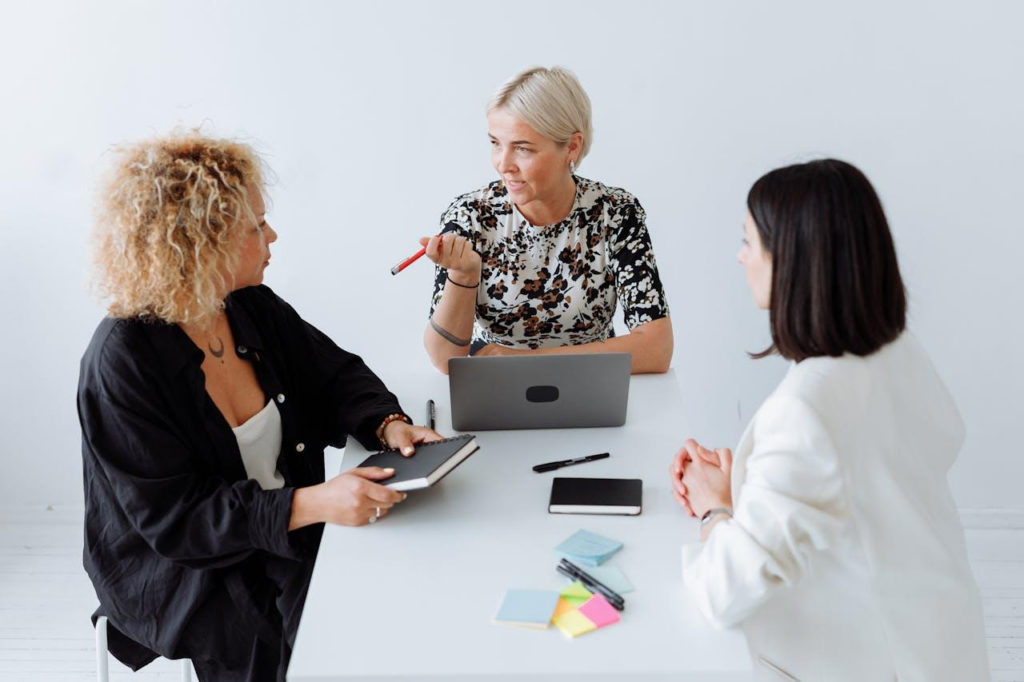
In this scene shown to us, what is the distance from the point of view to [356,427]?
1796 millimetres

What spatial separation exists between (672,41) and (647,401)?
129cm

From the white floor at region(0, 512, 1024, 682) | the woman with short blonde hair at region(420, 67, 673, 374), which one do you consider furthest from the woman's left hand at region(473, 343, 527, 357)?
the white floor at region(0, 512, 1024, 682)

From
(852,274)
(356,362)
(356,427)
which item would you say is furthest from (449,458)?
(852,274)

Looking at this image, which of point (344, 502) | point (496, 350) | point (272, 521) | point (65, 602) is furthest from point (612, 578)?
point (65, 602)

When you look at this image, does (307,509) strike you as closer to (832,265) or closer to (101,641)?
(101,641)

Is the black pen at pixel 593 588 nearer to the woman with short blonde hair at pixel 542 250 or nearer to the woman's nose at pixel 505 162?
the woman with short blonde hair at pixel 542 250

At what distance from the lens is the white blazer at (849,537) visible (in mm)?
1168

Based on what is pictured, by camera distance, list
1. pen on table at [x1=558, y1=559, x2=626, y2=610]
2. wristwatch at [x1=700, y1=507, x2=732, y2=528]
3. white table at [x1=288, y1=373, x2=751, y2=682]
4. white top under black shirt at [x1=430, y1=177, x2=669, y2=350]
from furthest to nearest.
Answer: white top under black shirt at [x1=430, y1=177, x2=669, y2=350] → wristwatch at [x1=700, y1=507, x2=732, y2=528] → pen on table at [x1=558, y1=559, x2=626, y2=610] → white table at [x1=288, y1=373, x2=751, y2=682]

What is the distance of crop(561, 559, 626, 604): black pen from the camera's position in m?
1.25

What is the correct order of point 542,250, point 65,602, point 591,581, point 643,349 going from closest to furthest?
1. point 591,581
2. point 643,349
3. point 542,250
4. point 65,602

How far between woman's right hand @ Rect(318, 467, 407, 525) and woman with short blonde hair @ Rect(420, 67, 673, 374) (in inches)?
29.9

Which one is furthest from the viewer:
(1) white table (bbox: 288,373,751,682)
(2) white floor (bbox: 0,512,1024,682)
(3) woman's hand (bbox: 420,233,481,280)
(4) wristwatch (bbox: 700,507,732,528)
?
(2) white floor (bbox: 0,512,1024,682)

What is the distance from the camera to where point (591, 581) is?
1279 mm

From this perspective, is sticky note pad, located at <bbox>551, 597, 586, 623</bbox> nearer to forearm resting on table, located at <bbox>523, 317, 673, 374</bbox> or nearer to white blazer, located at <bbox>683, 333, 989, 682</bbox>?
white blazer, located at <bbox>683, 333, 989, 682</bbox>
